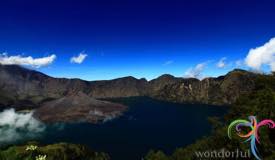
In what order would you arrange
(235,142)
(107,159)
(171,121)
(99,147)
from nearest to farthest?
(235,142) < (107,159) < (99,147) < (171,121)

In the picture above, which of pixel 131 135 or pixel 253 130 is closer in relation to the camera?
pixel 253 130

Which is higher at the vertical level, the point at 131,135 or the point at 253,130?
the point at 253,130

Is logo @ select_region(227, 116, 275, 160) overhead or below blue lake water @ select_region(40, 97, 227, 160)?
overhead

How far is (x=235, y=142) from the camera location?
62.5ft

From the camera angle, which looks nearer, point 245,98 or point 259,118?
point 259,118

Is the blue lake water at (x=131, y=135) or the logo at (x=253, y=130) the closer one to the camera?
the logo at (x=253, y=130)

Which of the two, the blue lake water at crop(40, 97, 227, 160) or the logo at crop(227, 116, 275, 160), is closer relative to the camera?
the logo at crop(227, 116, 275, 160)

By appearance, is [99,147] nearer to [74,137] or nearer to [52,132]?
[74,137]

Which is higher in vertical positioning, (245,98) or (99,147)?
(245,98)

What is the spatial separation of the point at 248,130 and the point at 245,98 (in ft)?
81.2

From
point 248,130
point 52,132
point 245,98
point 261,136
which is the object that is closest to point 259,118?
point 248,130

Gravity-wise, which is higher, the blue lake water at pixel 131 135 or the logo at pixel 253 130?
the logo at pixel 253 130

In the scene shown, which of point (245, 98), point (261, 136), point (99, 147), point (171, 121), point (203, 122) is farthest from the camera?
point (171, 121)

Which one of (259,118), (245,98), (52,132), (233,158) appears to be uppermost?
(245,98)
